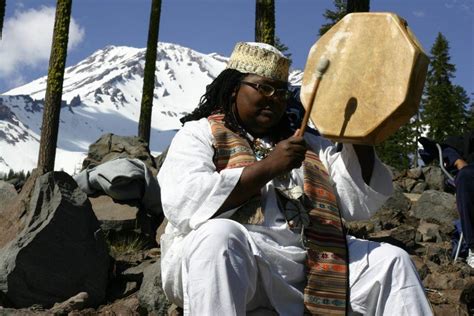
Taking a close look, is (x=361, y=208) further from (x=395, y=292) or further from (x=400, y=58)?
(x=400, y=58)

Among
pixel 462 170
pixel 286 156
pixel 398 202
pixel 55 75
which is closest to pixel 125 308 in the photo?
pixel 286 156

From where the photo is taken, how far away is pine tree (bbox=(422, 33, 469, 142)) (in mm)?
39719

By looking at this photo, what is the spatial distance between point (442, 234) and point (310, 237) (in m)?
4.35

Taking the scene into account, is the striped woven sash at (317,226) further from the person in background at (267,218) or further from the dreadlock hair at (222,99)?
the dreadlock hair at (222,99)

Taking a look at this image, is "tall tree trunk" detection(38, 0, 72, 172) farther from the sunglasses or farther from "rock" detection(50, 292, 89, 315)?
the sunglasses

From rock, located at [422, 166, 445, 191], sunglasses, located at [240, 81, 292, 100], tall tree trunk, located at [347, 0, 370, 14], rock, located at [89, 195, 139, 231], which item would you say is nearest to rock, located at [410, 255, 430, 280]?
Answer: sunglasses, located at [240, 81, 292, 100]

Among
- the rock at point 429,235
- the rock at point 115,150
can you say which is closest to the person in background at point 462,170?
the rock at point 429,235

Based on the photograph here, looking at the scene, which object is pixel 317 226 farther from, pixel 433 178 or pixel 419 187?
pixel 433 178

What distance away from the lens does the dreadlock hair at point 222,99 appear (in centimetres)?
326

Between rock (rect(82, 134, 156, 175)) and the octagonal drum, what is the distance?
7647 millimetres

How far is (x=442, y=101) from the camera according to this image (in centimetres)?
4006

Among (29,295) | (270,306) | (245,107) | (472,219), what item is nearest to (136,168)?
(29,295)

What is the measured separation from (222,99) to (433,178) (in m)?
10.2

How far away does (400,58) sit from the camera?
2.79 m
